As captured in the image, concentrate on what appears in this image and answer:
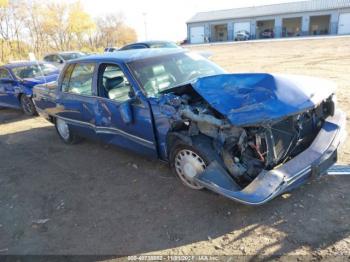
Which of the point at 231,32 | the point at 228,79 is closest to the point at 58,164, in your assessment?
the point at 228,79

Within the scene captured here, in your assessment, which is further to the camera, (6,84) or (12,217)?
(6,84)

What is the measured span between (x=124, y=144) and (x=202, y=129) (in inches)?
63.0

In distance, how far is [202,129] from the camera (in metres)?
3.71

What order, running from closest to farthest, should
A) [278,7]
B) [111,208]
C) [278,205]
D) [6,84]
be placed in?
1. [278,205]
2. [111,208]
3. [6,84]
4. [278,7]

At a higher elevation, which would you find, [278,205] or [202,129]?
[202,129]

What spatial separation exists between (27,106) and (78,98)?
4.76 metres

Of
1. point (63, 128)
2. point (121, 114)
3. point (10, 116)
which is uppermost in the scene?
point (121, 114)

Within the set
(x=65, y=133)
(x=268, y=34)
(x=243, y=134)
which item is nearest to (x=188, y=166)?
(x=243, y=134)

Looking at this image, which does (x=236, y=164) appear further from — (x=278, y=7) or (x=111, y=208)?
(x=278, y=7)

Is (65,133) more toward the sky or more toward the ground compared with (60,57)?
more toward the ground

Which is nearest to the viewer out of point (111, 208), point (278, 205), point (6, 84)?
point (278, 205)

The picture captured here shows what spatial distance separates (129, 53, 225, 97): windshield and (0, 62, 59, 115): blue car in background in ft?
18.5

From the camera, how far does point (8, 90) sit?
9.72 m

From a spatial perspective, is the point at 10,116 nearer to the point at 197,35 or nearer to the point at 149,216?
the point at 149,216
